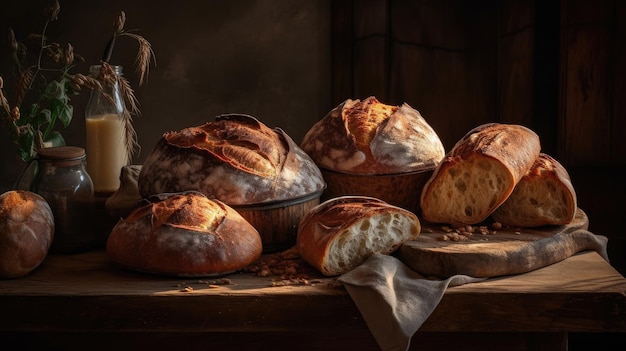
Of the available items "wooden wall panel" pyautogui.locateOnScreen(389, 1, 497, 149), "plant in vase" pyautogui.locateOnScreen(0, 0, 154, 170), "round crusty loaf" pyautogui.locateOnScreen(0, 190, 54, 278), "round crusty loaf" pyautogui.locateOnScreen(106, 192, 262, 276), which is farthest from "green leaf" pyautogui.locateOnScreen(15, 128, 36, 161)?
"wooden wall panel" pyautogui.locateOnScreen(389, 1, 497, 149)

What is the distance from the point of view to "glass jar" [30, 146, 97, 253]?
6.93 ft

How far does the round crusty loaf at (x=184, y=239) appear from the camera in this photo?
6.21ft

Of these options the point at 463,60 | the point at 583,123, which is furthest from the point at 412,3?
the point at 583,123

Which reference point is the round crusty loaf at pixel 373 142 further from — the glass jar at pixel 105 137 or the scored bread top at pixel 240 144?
the glass jar at pixel 105 137

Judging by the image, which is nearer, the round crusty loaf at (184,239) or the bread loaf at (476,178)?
the round crusty loaf at (184,239)

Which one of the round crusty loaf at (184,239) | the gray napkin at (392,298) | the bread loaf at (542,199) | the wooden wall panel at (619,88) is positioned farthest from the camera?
the wooden wall panel at (619,88)

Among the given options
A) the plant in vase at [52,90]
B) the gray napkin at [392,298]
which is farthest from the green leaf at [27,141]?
the gray napkin at [392,298]

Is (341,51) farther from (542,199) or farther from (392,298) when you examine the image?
(392,298)

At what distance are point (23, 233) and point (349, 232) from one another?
757 millimetres

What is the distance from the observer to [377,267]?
6.26ft

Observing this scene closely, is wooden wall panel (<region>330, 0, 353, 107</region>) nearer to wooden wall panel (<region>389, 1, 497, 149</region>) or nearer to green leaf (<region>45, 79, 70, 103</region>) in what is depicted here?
wooden wall panel (<region>389, 1, 497, 149</region>)

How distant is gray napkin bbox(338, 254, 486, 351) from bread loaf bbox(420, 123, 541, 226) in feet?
1.06

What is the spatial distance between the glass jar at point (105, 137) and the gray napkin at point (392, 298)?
3.06ft

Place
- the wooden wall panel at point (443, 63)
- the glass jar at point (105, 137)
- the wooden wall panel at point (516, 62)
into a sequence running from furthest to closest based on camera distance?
the wooden wall panel at point (443, 63), the wooden wall panel at point (516, 62), the glass jar at point (105, 137)
